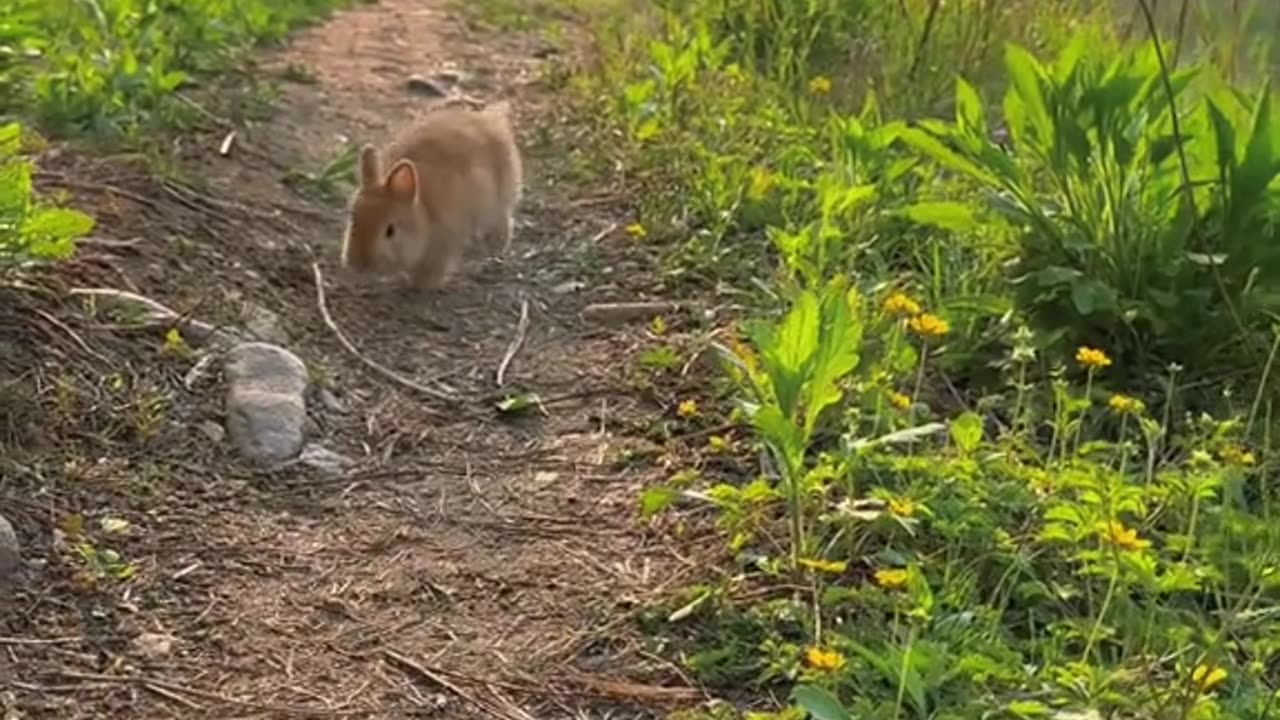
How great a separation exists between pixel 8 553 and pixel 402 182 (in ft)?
6.29

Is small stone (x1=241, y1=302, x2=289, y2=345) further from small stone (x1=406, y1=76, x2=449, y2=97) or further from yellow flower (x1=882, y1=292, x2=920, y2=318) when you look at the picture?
small stone (x1=406, y1=76, x2=449, y2=97)

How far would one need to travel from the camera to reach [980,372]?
12.9 feet

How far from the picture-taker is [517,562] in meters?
3.35

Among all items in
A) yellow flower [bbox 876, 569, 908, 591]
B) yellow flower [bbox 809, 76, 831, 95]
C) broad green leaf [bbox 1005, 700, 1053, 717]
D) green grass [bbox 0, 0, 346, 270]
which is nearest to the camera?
broad green leaf [bbox 1005, 700, 1053, 717]

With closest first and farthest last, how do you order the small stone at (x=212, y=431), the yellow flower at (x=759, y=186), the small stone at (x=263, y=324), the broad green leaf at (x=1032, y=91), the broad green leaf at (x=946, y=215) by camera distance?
the small stone at (x=212, y=431), the broad green leaf at (x=1032, y=91), the broad green leaf at (x=946, y=215), the small stone at (x=263, y=324), the yellow flower at (x=759, y=186)

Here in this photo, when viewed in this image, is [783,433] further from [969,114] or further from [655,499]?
[969,114]

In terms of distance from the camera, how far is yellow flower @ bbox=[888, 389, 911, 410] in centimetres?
347

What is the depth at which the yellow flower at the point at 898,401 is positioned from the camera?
11.4ft

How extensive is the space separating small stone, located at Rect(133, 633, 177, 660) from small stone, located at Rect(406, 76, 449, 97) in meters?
3.78

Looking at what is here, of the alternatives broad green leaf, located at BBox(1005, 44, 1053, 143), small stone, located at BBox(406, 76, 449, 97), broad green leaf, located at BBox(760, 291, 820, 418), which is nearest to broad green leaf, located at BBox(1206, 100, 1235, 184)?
broad green leaf, located at BBox(1005, 44, 1053, 143)

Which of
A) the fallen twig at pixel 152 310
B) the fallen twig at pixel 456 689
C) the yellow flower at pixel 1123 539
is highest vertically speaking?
the yellow flower at pixel 1123 539

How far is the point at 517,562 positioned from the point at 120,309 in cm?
125

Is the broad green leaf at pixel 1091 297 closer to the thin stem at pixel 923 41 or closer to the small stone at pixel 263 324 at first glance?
the small stone at pixel 263 324

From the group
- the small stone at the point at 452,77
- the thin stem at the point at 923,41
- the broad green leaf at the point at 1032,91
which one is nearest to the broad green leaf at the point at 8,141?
the broad green leaf at the point at 1032,91
